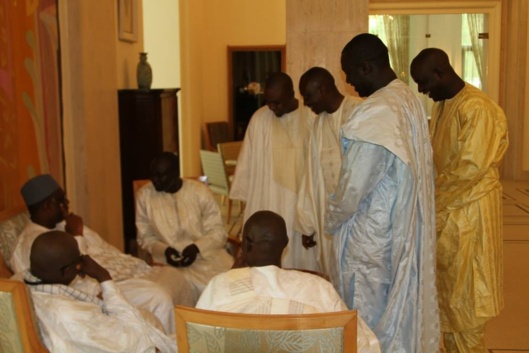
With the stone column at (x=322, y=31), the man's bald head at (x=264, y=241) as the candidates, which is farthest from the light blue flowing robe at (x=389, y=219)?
the stone column at (x=322, y=31)

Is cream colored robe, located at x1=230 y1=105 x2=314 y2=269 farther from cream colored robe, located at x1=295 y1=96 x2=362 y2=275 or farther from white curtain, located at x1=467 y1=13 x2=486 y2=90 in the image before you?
white curtain, located at x1=467 y1=13 x2=486 y2=90

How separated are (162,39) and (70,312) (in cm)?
796

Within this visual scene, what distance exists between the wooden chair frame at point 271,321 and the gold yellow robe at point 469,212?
6.20 ft

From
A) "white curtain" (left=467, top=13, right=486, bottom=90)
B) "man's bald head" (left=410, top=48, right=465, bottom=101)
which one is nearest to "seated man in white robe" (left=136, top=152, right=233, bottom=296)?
"man's bald head" (left=410, top=48, right=465, bottom=101)

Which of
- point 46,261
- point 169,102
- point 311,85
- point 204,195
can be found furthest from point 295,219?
point 169,102

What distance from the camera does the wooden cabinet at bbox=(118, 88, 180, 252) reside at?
6547 mm

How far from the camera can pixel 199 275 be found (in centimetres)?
444

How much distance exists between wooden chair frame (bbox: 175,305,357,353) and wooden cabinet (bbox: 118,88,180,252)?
184 inches

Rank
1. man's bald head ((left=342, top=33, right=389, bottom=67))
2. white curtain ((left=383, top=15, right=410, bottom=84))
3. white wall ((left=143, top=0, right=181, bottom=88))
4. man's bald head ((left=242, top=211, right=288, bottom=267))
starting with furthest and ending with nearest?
white curtain ((left=383, top=15, right=410, bottom=84)) < white wall ((left=143, top=0, right=181, bottom=88)) < man's bald head ((left=342, top=33, right=389, bottom=67)) < man's bald head ((left=242, top=211, right=288, bottom=267))

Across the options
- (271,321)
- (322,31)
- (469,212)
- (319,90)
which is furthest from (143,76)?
(271,321)

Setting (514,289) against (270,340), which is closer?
(270,340)

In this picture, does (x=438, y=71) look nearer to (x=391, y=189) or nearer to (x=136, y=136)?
(x=391, y=189)

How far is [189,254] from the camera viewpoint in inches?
176

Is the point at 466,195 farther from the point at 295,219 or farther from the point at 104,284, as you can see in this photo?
the point at 104,284
